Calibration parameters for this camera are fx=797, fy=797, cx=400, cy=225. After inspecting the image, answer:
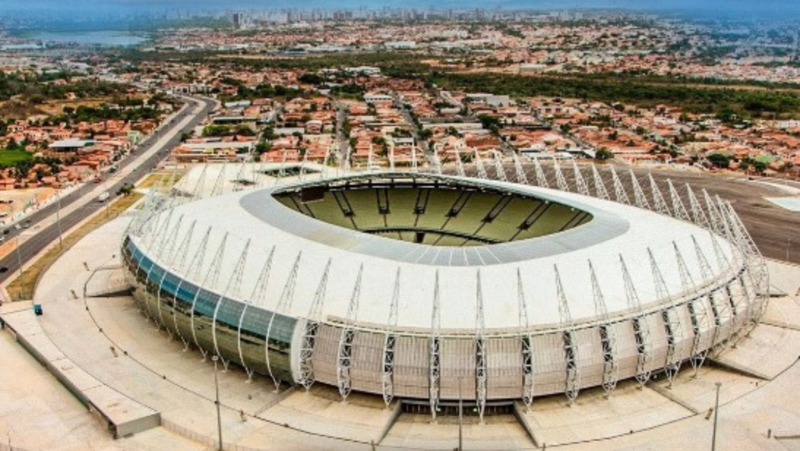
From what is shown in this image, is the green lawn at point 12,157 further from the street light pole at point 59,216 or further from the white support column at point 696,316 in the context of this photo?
the white support column at point 696,316

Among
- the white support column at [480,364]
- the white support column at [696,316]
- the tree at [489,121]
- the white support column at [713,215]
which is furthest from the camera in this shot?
the tree at [489,121]

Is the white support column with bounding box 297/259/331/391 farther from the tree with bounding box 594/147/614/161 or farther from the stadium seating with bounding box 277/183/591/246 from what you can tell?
the tree with bounding box 594/147/614/161

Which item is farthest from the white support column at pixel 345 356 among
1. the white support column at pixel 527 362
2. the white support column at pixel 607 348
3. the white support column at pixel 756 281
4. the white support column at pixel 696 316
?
the white support column at pixel 756 281

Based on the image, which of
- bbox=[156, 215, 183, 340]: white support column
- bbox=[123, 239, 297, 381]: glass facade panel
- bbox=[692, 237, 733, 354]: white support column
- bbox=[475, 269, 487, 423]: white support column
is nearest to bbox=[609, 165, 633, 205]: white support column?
bbox=[692, 237, 733, 354]: white support column

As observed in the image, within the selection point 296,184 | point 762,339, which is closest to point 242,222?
point 296,184

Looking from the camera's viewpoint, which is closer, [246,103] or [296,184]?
[296,184]

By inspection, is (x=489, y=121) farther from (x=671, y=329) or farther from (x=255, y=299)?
(x=255, y=299)

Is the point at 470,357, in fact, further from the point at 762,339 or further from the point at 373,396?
the point at 762,339
